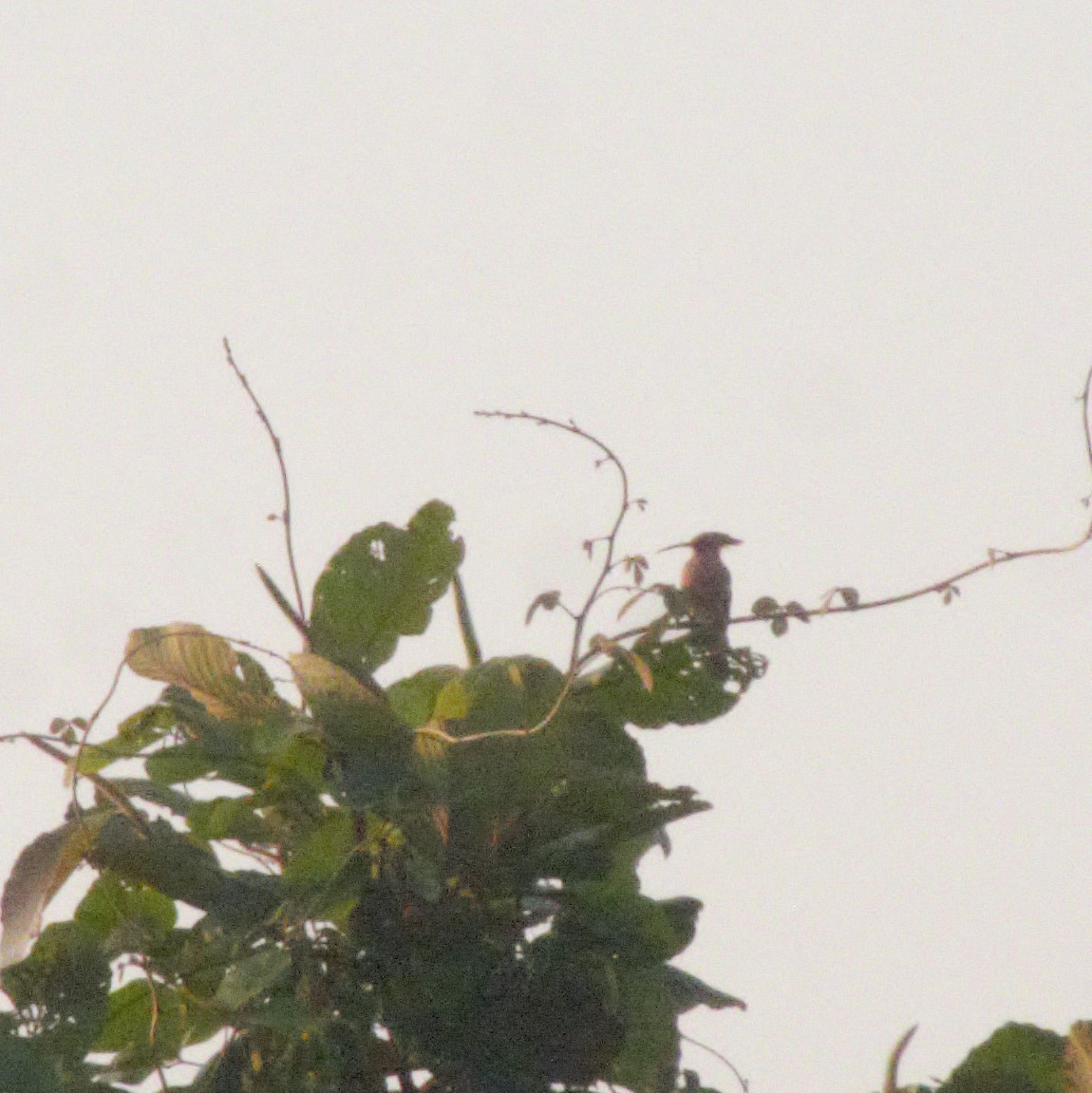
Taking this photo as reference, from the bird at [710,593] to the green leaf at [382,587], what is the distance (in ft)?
1.41

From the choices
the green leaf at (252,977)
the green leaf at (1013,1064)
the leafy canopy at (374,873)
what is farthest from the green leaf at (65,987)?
the green leaf at (1013,1064)

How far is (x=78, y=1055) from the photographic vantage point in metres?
3.26

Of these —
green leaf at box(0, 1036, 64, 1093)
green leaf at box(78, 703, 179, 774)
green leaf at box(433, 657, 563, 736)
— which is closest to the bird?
green leaf at box(433, 657, 563, 736)

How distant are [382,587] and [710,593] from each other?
Result: 1196mm

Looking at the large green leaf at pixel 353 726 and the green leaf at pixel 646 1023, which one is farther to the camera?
the green leaf at pixel 646 1023

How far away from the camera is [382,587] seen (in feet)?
11.2

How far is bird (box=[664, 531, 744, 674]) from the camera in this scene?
3.30 metres

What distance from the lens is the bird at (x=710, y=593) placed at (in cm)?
330

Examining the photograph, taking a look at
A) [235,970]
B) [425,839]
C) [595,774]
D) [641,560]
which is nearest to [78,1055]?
[235,970]

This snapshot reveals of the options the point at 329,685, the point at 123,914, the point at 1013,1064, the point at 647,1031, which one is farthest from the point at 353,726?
the point at 1013,1064

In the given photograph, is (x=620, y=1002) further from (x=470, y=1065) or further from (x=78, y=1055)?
(x=78, y=1055)

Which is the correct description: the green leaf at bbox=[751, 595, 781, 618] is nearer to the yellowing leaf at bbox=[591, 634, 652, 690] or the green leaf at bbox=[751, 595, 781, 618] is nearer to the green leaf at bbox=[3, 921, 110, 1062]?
the yellowing leaf at bbox=[591, 634, 652, 690]

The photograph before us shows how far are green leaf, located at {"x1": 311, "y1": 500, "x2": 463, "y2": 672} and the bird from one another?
1.41 feet

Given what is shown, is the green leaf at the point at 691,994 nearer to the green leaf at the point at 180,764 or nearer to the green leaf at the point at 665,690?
the green leaf at the point at 665,690
